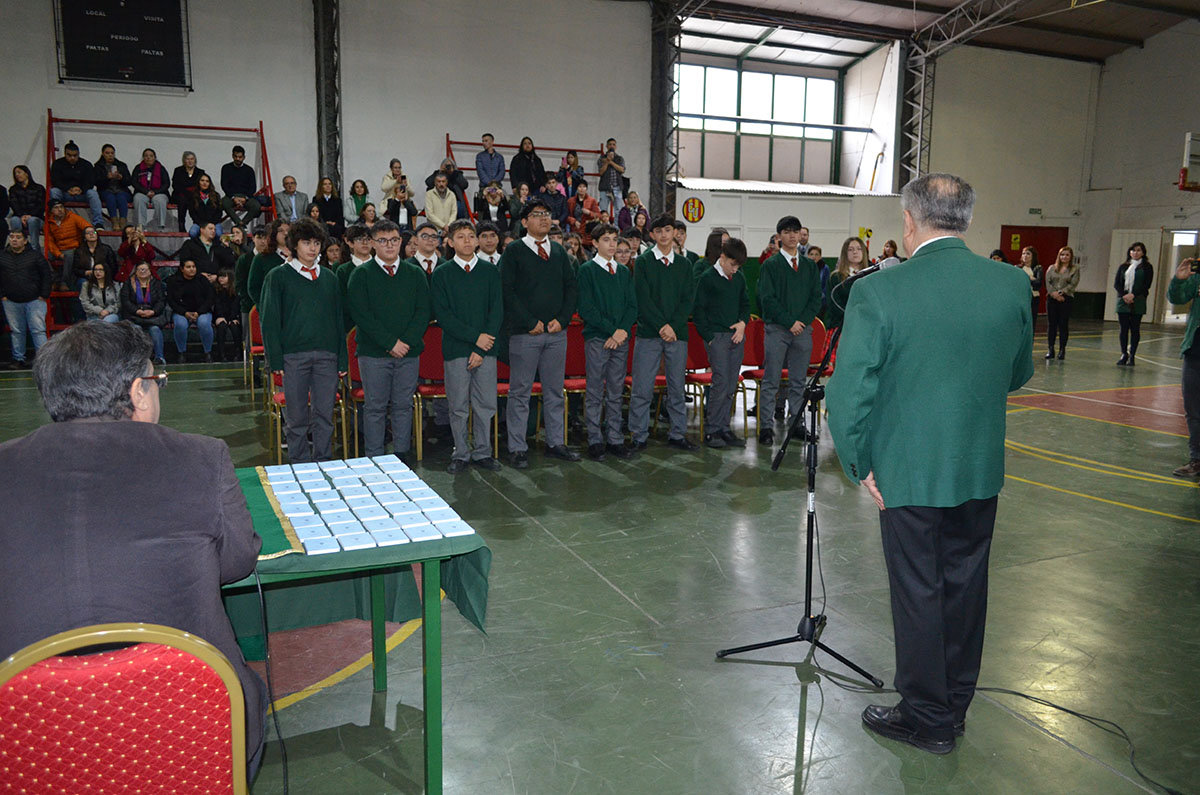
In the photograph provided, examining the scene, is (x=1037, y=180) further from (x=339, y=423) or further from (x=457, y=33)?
(x=339, y=423)

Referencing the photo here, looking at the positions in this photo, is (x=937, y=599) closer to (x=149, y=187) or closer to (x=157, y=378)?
(x=157, y=378)

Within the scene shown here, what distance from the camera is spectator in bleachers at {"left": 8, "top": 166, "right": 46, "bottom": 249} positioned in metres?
A: 10.9

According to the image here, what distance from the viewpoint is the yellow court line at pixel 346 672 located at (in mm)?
2998

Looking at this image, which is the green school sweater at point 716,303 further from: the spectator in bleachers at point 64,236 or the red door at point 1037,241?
the red door at point 1037,241

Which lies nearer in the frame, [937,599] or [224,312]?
[937,599]

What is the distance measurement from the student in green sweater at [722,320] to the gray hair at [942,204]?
401cm

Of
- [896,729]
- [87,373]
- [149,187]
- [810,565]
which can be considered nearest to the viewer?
[87,373]

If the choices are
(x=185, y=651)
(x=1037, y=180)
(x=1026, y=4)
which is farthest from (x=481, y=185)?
(x=1037, y=180)

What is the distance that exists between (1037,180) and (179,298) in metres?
19.5

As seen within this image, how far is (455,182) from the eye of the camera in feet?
42.9

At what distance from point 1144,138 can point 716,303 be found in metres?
19.0

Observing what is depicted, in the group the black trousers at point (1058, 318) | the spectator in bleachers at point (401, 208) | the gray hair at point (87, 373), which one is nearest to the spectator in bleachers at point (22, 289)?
the spectator in bleachers at point (401, 208)

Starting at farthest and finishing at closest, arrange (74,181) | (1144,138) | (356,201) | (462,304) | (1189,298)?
(1144,138)
(356,201)
(74,181)
(1189,298)
(462,304)

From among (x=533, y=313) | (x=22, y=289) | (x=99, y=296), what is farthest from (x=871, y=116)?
(x=22, y=289)
